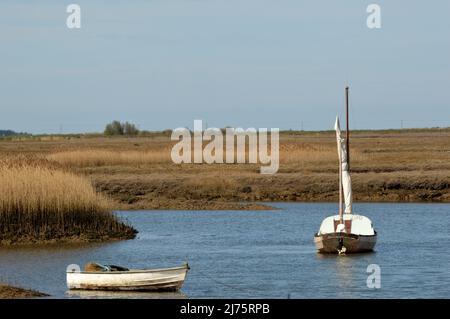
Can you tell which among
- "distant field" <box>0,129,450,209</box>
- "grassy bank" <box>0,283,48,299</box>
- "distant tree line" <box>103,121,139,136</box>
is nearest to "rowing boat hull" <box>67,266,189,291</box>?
"grassy bank" <box>0,283,48,299</box>

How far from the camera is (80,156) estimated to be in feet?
198

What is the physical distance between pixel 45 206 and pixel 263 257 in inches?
234

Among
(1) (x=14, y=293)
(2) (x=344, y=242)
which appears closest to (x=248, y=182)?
(2) (x=344, y=242)

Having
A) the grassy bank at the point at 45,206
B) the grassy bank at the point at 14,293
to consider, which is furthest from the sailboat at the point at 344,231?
the grassy bank at the point at 14,293

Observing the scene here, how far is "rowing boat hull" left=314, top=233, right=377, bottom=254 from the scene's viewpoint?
3053 centimetres

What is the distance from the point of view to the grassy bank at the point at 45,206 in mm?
30938

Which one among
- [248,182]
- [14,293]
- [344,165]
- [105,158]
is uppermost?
[344,165]

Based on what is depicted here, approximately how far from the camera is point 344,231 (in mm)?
31594

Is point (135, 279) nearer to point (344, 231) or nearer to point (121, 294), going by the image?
point (121, 294)

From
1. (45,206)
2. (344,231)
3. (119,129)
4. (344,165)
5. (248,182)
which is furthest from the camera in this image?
(119,129)

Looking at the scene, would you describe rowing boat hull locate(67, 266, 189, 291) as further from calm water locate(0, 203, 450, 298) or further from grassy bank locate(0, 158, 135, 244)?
grassy bank locate(0, 158, 135, 244)

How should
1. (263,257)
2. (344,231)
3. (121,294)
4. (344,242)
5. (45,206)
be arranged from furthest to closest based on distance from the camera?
1. (344,231)
2. (45,206)
3. (344,242)
4. (263,257)
5. (121,294)

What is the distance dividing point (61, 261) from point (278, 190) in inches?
893

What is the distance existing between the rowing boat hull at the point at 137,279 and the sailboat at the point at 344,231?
7.75 metres
